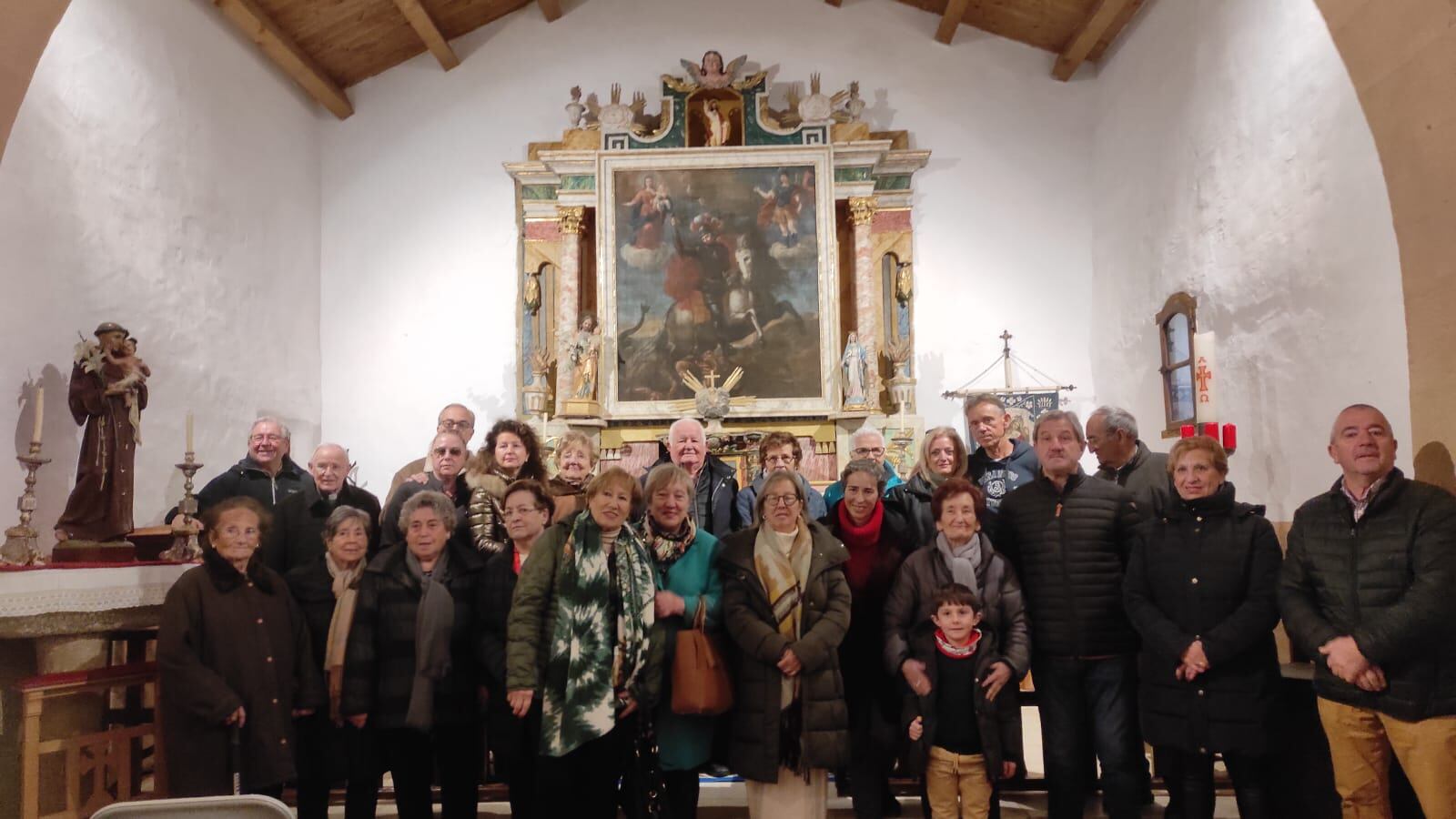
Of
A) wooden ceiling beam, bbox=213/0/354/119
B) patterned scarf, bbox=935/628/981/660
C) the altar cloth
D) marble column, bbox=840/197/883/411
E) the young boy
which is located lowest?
the young boy

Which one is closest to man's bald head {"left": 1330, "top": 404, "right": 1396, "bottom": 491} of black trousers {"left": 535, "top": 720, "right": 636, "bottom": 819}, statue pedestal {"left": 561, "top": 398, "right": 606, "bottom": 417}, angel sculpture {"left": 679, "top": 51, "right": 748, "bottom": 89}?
black trousers {"left": 535, "top": 720, "right": 636, "bottom": 819}

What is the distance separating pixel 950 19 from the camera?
8.20 m

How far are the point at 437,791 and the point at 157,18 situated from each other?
5602 millimetres

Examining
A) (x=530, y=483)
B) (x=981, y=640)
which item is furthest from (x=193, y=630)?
(x=981, y=640)

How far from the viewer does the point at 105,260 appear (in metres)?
5.84

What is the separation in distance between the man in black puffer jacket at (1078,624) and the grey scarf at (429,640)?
1970 mm

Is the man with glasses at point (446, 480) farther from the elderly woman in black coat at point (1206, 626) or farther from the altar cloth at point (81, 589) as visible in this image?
the elderly woman in black coat at point (1206, 626)

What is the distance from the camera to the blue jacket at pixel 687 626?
9.81 feet

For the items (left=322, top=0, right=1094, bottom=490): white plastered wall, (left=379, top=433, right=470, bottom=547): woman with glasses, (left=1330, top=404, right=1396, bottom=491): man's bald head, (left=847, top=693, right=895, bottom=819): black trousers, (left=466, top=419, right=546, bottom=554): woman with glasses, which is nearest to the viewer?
(left=1330, top=404, right=1396, bottom=491): man's bald head

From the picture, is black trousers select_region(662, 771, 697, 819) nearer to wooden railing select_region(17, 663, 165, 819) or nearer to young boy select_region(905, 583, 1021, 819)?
young boy select_region(905, 583, 1021, 819)

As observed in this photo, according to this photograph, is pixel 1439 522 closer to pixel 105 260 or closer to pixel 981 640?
pixel 981 640

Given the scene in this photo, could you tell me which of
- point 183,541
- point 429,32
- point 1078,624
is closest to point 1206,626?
point 1078,624

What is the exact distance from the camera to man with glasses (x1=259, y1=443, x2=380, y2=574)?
3.73 meters

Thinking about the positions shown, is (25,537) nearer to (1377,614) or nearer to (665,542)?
(665,542)
